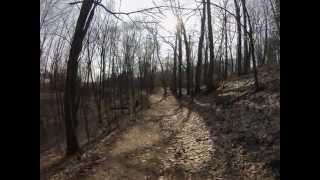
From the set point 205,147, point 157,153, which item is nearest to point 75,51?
point 157,153

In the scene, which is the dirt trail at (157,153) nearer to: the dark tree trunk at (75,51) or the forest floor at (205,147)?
the forest floor at (205,147)

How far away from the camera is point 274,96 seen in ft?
41.4

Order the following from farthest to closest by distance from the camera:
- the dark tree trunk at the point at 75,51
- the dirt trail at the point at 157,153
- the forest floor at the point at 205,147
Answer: the dark tree trunk at the point at 75,51 < the dirt trail at the point at 157,153 < the forest floor at the point at 205,147

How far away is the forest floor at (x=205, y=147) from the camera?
336 inches

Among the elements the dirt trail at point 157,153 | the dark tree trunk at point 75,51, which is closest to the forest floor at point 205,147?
the dirt trail at point 157,153

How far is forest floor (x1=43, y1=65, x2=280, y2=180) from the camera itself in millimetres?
8523

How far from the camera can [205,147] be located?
1063 cm

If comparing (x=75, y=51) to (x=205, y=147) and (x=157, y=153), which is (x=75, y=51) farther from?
(x=205, y=147)
